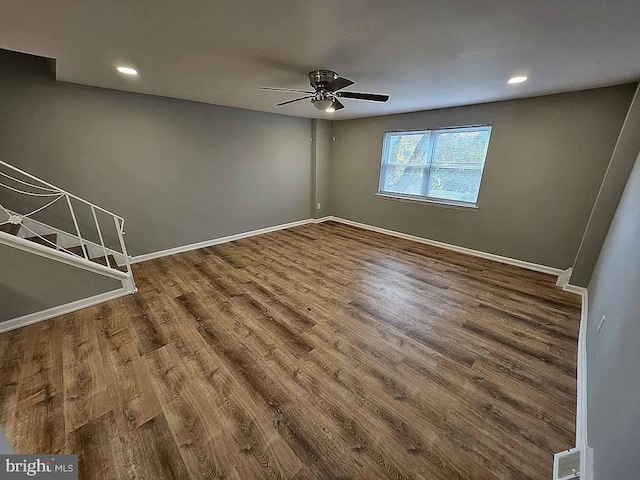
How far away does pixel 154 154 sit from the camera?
11.8ft

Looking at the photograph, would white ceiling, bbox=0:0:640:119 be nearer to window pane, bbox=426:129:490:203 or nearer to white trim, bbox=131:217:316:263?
window pane, bbox=426:129:490:203

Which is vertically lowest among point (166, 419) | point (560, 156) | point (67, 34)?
point (166, 419)

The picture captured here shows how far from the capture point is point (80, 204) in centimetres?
319

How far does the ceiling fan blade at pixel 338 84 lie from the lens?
2.21m

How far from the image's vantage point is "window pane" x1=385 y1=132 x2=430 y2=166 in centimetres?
453

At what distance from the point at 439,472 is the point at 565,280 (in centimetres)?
323

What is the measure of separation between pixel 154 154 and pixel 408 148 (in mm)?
4234

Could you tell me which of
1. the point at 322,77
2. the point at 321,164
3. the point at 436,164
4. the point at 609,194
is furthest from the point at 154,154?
the point at 609,194

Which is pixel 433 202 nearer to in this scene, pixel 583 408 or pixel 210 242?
pixel 583 408

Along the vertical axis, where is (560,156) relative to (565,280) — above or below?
above

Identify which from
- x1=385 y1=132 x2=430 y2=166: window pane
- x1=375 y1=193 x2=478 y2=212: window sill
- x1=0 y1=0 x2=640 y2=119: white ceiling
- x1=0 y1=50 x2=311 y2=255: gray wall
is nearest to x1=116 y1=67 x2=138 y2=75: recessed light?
x1=0 y1=0 x2=640 y2=119: white ceiling

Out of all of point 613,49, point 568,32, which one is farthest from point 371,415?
point 613,49

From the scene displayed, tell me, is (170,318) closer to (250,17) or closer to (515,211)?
(250,17)

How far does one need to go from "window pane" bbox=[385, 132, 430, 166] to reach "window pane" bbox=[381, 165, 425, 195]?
0.13 meters
